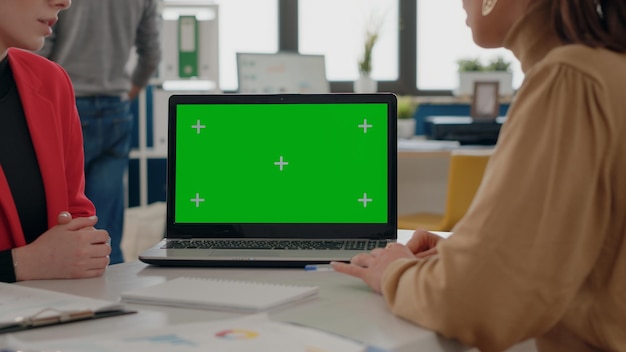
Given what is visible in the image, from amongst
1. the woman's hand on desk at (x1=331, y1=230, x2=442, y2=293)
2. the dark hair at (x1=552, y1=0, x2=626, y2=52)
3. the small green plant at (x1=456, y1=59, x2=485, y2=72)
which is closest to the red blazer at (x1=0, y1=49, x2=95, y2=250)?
the woman's hand on desk at (x1=331, y1=230, x2=442, y2=293)

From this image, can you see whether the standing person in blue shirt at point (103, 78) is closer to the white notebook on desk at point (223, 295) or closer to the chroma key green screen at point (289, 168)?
the chroma key green screen at point (289, 168)

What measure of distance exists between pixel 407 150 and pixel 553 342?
91.9 inches

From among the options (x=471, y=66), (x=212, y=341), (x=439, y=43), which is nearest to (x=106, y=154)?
(x=471, y=66)

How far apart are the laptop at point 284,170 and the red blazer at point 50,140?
0.66 feet

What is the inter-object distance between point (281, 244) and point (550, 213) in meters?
0.67

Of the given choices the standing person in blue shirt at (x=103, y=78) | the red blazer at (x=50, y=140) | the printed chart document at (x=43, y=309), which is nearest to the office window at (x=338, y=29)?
the standing person in blue shirt at (x=103, y=78)

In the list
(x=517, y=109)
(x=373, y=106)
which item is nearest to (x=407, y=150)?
(x=373, y=106)

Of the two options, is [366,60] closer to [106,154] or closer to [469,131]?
[469,131]

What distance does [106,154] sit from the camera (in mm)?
3314

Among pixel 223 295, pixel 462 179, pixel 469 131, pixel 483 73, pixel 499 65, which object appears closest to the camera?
pixel 223 295

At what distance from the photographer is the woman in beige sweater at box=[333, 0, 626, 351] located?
90cm

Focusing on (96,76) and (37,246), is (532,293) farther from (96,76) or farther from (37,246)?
(96,76)

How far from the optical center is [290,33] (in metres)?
5.48

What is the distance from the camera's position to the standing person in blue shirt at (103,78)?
10.4 ft
